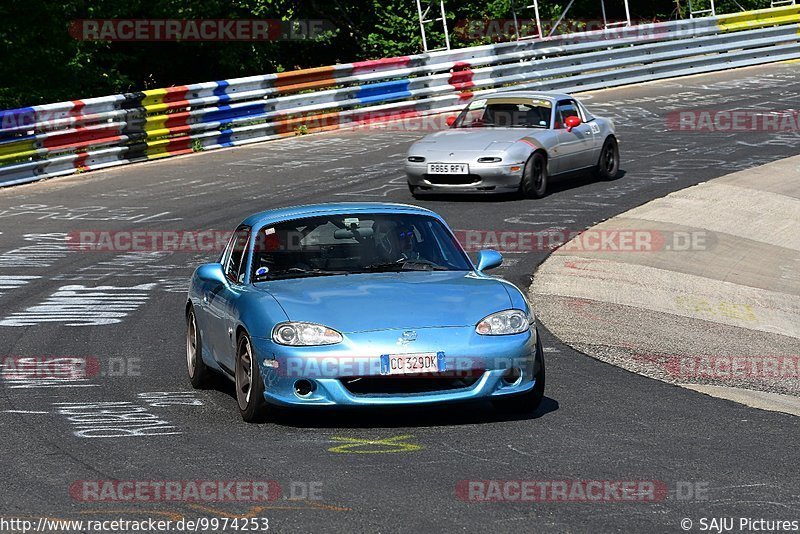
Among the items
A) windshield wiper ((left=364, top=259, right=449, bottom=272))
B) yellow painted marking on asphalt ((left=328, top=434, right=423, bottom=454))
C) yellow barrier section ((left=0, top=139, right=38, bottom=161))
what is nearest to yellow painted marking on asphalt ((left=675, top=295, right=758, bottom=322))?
windshield wiper ((left=364, top=259, right=449, bottom=272))

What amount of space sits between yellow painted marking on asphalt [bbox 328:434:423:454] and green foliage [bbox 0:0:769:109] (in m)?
20.3

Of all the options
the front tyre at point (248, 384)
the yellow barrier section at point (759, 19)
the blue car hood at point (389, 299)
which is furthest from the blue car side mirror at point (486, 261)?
the yellow barrier section at point (759, 19)

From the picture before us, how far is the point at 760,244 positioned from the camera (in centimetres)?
1816

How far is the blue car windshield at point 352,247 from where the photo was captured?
29.9 ft

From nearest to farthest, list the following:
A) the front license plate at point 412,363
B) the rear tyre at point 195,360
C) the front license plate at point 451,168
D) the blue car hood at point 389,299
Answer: the front license plate at point 412,363, the blue car hood at point 389,299, the rear tyre at point 195,360, the front license plate at point 451,168

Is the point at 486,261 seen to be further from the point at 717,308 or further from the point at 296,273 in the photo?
the point at 717,308

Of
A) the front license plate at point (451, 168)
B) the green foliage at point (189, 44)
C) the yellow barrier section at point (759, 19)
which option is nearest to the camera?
the front license plate at point (451, 168)

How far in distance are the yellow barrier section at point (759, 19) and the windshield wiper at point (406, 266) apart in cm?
2599

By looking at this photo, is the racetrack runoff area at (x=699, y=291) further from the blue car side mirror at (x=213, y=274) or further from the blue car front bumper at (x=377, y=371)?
the blue car side mirror at (x=213, y=274)

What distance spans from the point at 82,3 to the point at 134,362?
1874 cm

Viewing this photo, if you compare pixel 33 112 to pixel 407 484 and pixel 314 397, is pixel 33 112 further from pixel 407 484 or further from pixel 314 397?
pixel 407 484

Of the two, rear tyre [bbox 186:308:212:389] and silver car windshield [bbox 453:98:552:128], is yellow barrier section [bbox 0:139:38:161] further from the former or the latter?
rear tyre [bbox 186:308:212:389]

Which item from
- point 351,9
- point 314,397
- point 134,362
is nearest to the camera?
point 314,397

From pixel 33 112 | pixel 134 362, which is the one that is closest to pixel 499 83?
pixel 33 112
